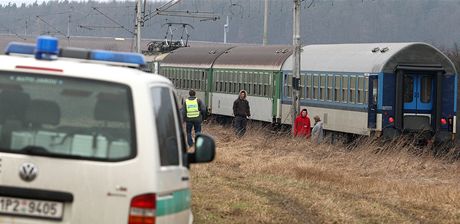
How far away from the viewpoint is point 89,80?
5773 mm

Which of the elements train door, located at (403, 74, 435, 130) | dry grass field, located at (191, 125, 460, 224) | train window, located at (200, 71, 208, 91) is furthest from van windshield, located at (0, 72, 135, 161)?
train window, located at (200, 71, 208, 91)

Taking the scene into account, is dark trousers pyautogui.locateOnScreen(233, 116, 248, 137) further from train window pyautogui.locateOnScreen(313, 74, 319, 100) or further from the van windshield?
the van windshield

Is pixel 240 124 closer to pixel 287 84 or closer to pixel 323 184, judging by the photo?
pixel 287 84

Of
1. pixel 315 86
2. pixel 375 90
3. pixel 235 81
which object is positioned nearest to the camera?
pixel 375 90

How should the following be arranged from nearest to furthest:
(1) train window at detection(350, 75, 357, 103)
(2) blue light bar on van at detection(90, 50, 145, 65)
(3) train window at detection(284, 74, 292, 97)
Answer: (2) blue light bar on van at detection(90, 50, 145, 65) → (1) train window at detection(350, 75, 357, 103) → (3) train window at detection(284, 74, 292, 97)

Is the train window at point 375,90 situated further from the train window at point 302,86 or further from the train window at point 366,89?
the train window at point 302,86

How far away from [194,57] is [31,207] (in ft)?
109

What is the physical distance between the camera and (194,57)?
127 ft

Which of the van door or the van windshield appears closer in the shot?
the van windshield

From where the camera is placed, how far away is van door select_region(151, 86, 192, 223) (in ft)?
19.0

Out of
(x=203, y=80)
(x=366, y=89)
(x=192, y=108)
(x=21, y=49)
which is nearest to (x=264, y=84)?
(x=203, y=80)

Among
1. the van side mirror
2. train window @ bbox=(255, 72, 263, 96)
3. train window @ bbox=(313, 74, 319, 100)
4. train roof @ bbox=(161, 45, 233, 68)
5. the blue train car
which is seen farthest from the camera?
train roof @ bbox=(161, 45, 233, 68)

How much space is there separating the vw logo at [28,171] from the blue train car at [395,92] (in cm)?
1875

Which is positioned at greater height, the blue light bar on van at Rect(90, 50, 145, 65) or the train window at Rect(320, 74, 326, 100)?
the blue light bar on van at Rect(90, 50, 145, 65)
